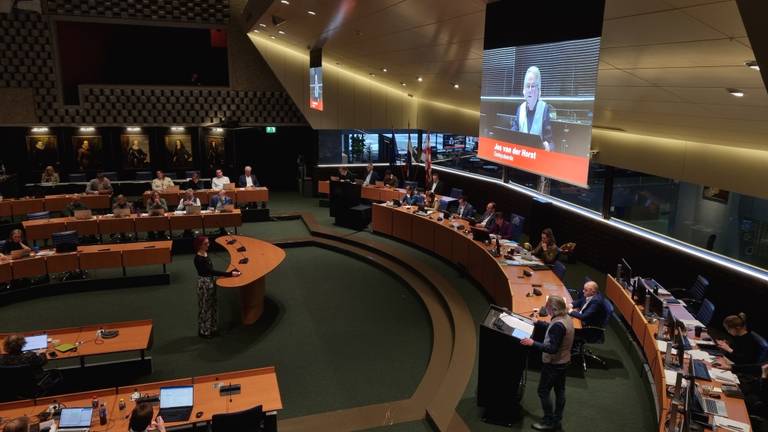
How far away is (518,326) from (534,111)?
2.20 m

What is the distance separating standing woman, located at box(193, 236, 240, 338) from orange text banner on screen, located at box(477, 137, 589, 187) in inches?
158

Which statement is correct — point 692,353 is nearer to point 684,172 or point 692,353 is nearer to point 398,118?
point 684,172

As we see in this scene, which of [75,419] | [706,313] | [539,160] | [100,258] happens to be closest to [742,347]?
[706,313]

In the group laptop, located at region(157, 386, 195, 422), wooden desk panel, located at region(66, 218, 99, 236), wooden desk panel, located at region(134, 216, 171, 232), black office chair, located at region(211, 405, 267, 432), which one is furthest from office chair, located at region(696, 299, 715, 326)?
wooden desk panel, located at region(66, 218, 99, 236)

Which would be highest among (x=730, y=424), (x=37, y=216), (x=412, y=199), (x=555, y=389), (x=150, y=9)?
(x=150, y=9)

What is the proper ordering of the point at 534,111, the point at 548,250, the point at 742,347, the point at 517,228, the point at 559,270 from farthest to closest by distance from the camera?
1. the point at 517,228
2. the point at 548,250
3. the point at 559,270
4. the point at 534,111
5. the point at 742,347

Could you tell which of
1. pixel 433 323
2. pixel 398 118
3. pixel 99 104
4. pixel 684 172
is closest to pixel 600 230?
pixel 684 172

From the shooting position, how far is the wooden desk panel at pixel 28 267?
8469mm

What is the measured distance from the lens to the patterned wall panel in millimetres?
14977

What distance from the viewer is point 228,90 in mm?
17062

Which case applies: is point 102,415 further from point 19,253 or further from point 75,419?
point 19,253

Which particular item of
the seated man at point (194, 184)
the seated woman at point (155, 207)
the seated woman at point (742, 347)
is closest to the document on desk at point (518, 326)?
the seated woman at point (742, 347)

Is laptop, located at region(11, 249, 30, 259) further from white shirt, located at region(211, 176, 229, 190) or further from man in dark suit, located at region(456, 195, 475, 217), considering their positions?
man in dark suit, located at region(456, 195, 475, 217)

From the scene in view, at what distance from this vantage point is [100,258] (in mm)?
9141
